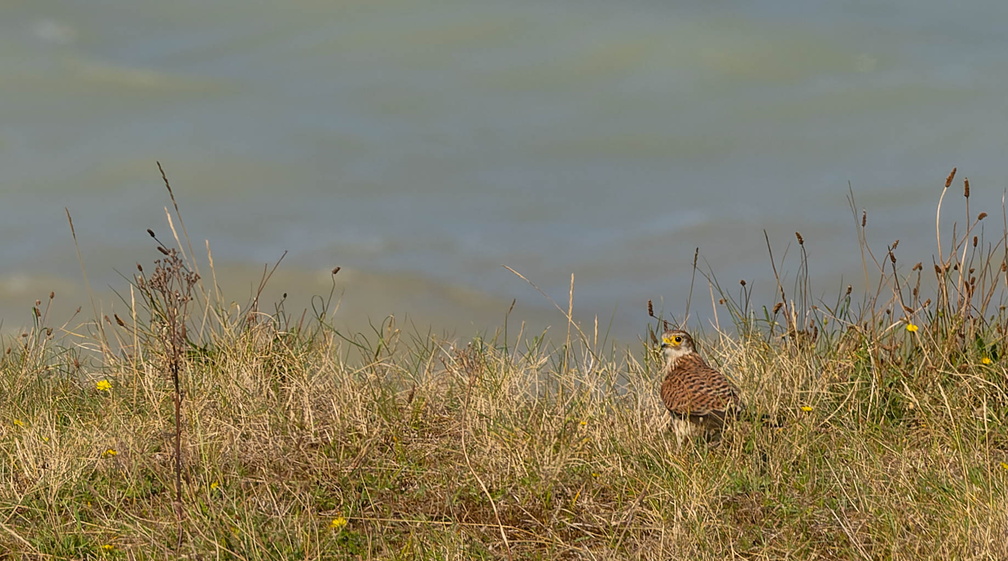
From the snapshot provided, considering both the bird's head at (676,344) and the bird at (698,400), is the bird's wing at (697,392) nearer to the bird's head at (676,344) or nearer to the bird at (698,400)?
the bird at (698,400)

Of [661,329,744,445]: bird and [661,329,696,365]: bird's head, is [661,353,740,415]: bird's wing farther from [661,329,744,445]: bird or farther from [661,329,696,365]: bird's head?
[661,329,696,365]: bird's head

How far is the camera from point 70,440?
19.5 ft

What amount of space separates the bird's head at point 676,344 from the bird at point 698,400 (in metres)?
0.22

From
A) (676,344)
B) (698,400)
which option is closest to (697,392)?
(698,400)

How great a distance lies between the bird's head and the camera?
21.0ft

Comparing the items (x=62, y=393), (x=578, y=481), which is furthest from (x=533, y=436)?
(x=62, y=393)

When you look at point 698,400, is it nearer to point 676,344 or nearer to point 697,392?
point 697,392

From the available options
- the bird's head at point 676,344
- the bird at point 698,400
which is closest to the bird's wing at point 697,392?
the bird at point 698,400

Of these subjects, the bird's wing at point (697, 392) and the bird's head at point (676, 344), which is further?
the bird's head at point (676, 344)

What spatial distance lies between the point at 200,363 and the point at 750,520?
374 centimetres

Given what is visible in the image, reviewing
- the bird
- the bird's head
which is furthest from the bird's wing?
the bird's head

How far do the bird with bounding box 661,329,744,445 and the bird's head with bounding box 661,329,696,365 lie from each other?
0.22m

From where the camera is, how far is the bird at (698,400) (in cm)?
559

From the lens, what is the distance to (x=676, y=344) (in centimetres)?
641
